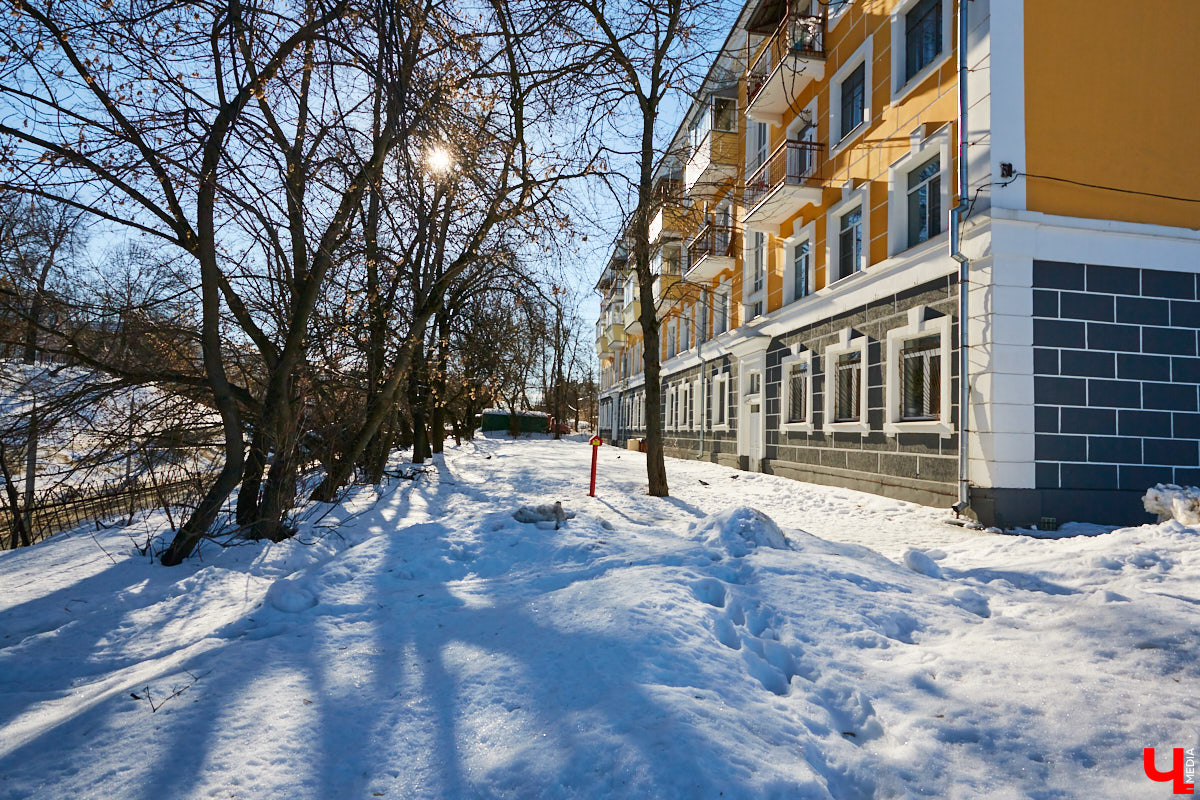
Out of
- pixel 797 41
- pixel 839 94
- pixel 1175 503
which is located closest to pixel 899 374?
pixel 1175 503

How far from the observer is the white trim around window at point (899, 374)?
978cm

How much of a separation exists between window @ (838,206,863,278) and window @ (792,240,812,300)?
1196mm

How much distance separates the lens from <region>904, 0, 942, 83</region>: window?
34.9ft

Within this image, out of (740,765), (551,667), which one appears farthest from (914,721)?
(551,667)

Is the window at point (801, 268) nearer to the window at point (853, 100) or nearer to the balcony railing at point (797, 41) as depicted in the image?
the window at point (853, 100)

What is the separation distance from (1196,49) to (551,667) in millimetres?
13483

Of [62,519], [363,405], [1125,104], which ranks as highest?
[1125,104]

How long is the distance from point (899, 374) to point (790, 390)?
4.48m

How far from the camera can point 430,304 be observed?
9.28 metres

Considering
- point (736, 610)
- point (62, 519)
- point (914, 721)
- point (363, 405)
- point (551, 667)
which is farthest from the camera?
point (363, 405)

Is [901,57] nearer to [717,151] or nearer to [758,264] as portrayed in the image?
[758,264]

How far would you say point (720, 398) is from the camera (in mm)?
20859

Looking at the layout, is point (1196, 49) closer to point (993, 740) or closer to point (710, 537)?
point (710, 537)

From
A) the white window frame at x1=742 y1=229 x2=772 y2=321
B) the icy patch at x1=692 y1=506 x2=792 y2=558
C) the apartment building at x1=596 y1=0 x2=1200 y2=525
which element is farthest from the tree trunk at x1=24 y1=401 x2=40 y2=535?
the white window frame at x1=742 y1=229 x2=772 y2=321
